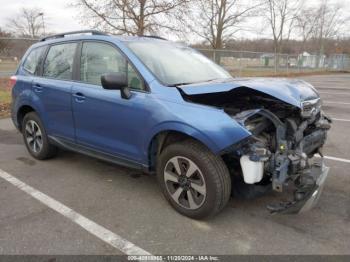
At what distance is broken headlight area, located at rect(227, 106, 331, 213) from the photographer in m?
2.92

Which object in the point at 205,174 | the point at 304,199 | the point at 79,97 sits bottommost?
the point at 304,199

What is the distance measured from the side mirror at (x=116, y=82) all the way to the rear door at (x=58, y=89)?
102 cm

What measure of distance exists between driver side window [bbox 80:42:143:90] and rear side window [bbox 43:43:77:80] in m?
0.25

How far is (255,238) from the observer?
3006 millimetres

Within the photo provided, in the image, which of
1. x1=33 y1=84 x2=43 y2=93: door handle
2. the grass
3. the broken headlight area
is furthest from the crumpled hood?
the grass

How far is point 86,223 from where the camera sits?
3.25m

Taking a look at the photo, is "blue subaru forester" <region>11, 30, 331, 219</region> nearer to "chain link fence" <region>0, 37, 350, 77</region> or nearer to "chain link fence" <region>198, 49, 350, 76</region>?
"chain link fence" <region>0, 37, 350, 77</region>

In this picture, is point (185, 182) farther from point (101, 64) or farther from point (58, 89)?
point (58, 89)

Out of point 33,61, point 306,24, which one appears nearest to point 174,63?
point 33,61

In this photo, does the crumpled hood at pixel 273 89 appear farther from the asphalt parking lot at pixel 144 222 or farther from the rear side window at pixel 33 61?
the rear side window at pixel 33 61

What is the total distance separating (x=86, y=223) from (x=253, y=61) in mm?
22859

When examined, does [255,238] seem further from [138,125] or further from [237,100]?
[138,125]

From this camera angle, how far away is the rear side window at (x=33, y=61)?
4941 mm

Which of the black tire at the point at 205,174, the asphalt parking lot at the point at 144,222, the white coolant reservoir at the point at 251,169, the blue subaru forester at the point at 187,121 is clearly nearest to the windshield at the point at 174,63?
the blue subaru forester at the point at 187,121
